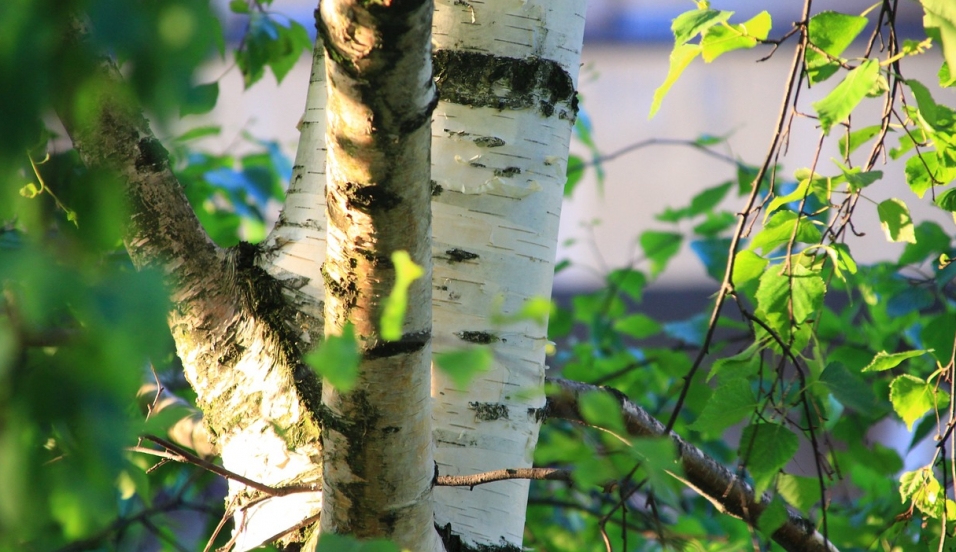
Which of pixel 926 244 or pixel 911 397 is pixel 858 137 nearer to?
pixel 911 397

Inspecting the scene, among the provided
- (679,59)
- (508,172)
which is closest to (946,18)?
(679,59)

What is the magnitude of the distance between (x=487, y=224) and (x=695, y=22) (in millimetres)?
226

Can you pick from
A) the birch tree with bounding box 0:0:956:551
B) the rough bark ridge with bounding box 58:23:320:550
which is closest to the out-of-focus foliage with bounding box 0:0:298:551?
the birch tree with bounding box 0:0:956:551

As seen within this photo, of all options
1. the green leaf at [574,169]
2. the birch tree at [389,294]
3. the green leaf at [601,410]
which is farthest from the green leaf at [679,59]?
the green leaf at [574,169]

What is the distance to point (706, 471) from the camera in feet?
2.16

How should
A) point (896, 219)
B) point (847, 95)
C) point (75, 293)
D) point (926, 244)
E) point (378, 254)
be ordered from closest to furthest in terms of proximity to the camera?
point (75, 293), point (378, 254), point (847, 95), point (896, 219), point (926, 244)

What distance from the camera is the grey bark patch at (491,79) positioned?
55 centimetres

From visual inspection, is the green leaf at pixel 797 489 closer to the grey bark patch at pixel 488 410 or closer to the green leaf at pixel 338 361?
the grey bark patch at pixel 488 410

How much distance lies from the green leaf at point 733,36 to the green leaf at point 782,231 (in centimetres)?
14

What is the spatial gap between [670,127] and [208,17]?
3330mm

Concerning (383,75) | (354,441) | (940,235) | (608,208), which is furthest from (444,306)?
(608,208)

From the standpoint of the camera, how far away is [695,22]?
53 centimetres

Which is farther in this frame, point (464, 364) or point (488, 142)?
point (488, 142)

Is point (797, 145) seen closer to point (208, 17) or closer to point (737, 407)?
Answer: point (737, 407)
